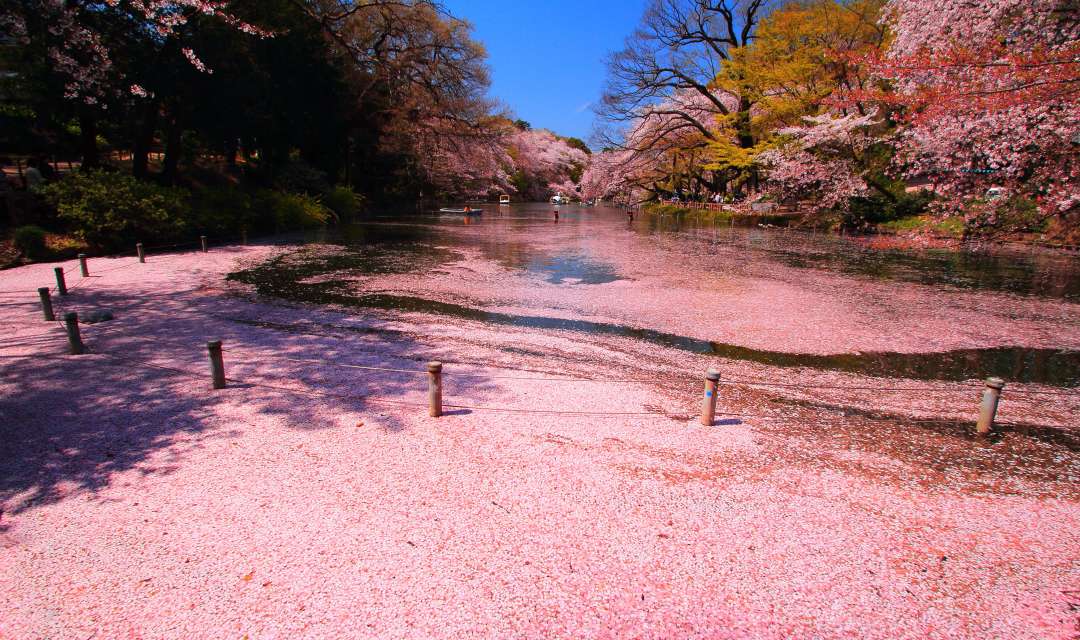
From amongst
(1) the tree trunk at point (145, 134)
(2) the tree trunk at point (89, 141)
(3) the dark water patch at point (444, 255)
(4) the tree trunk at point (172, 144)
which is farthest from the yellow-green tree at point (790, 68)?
(2) the tree trunk at point (89, 141)

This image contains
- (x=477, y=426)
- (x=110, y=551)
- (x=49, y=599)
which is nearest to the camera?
(x=49, y=599)

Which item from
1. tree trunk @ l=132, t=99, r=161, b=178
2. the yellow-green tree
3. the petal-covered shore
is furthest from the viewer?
the yellow-green tree

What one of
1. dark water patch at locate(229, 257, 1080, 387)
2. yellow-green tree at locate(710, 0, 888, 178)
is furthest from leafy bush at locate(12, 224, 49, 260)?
yellow-green tree at locate(710, 0, 888, 178)

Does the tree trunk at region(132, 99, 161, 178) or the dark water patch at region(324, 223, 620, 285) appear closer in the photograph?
the dark water patch at region(324, 223, 620, 285)

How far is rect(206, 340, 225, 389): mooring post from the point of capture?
16.0ft

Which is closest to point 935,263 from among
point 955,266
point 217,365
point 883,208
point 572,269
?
point 955,266

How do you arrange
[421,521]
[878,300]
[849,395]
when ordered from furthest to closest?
[878,300]
[849,395]
[421,521]

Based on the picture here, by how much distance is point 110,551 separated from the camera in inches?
114

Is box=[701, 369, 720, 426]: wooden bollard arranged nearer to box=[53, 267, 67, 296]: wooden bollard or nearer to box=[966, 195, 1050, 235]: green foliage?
box=[53, 267, 67, 296]: wooden bollard

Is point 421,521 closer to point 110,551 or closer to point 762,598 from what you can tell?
point 110,551

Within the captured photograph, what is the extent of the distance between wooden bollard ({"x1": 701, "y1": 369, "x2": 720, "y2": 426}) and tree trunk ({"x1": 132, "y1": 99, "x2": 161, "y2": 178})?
61.5ft

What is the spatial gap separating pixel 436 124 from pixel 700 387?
27.5 metres

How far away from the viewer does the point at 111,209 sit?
41.9 ft

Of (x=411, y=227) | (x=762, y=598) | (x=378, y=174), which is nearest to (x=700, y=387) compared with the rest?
(x=762, y=598)
